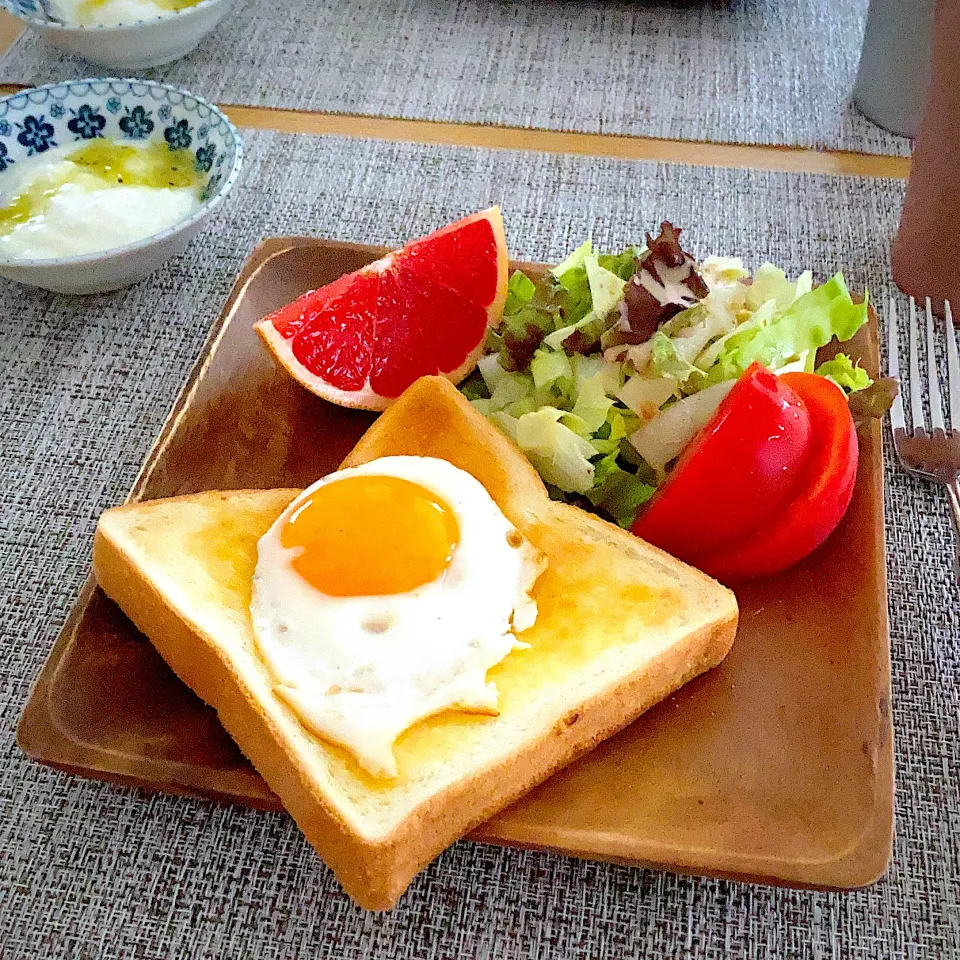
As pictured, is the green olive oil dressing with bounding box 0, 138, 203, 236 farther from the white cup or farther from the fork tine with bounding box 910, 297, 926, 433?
the white cup

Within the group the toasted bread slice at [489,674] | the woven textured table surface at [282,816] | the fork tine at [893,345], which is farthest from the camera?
the fork tine at [893,345]

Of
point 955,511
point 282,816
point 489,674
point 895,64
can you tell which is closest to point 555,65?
point 895,64

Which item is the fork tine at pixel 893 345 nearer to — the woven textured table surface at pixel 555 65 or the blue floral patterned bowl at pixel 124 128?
the woven textured table surface at pixel 555 65

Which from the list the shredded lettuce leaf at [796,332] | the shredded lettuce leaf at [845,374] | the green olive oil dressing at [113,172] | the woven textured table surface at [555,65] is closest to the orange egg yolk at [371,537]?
the shredded lettuce leaf at [796,332]

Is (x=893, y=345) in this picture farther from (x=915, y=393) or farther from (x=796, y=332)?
(x=796, y=332)

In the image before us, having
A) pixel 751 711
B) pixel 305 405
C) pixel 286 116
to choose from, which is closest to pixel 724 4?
pixel 286 116

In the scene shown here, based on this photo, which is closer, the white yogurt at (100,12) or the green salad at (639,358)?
the green salad at (639,358)

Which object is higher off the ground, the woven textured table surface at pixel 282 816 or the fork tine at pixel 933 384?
the fork tine at pixel 933 384
